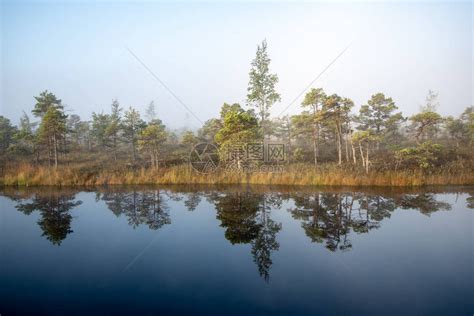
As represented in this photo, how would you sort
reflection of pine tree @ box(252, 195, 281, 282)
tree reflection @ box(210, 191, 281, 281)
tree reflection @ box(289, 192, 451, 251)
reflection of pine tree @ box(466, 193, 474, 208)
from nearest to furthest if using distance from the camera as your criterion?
1. reflection of pine tree @ box(252, 195, 281, 282)
2. tree reflection @ box(210, 191, 281, 281)
3. tree reflection @ box(289, 192, 451, 251)
4. reflection of pine tree @ box(466, 193, 474, 208)

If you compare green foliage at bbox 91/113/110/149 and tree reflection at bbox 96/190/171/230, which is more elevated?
green foliage at bbox 91/113/110/149

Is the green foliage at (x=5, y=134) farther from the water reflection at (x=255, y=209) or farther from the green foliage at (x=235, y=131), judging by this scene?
the green foliage at (x=235, y=131)

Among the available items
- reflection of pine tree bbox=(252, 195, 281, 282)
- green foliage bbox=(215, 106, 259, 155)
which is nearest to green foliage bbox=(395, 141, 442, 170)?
green foliage bbox=(215, 106, 259, 155)

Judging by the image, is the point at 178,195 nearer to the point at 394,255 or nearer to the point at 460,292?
the point at 394,255

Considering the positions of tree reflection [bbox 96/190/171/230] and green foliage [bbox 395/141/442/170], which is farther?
green foliage [bbox 395/141/442/170]

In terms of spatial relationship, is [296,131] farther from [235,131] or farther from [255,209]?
[255,209]

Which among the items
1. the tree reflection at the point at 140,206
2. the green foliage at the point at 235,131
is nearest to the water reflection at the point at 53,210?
the tree reflection at the point at 140,206

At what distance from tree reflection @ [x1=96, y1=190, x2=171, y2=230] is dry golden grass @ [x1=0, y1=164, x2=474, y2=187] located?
3.59 m

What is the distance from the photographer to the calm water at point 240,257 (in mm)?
5105

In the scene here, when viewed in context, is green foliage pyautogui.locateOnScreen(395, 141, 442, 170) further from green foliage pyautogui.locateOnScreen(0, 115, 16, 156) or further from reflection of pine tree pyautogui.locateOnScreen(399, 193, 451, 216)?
green foliage pyautogui.locateOnScreen(0, 115, 16, 156)

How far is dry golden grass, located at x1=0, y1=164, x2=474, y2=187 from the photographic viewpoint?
17.4 meters

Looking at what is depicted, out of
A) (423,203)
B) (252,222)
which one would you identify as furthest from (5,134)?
(423,203)

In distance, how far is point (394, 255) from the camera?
284 inches

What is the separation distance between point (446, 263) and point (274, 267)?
4.93 metres
